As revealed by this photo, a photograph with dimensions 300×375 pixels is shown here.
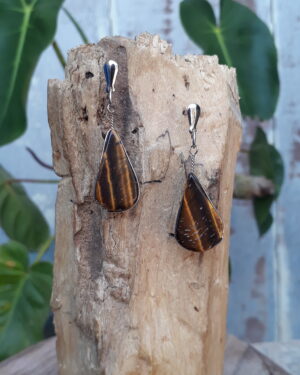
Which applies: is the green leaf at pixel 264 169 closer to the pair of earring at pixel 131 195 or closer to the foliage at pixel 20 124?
the foliage at pixel 20 124

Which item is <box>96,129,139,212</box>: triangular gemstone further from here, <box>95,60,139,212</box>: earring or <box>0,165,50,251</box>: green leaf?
<box>0,165,50,251</box>: green leaf

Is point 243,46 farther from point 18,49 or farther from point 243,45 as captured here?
point 18,49

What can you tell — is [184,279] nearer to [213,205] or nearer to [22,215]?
[213,205]

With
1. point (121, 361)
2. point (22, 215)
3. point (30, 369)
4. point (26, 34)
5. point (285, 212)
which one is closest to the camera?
point (121, 361)

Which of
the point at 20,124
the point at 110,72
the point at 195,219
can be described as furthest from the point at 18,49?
the point at 195,219

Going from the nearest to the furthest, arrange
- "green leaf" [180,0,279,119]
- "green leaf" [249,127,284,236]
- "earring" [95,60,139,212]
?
1. "earring" [95,60,139,212]
2. "green leaf" [180,0,279,119]
3. "green leaf" [249,127,284,236]

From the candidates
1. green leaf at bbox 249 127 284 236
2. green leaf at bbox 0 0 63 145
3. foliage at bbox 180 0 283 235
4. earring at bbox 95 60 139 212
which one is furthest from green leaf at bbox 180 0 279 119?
earring at bbox 95 60 139 212

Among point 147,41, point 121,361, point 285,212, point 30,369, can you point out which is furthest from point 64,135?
point 285,212

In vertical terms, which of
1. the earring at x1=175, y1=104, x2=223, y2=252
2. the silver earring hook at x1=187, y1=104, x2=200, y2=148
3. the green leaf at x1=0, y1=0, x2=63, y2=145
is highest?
the green leaf at x1=0, y1=0, x2=63, y2=145
